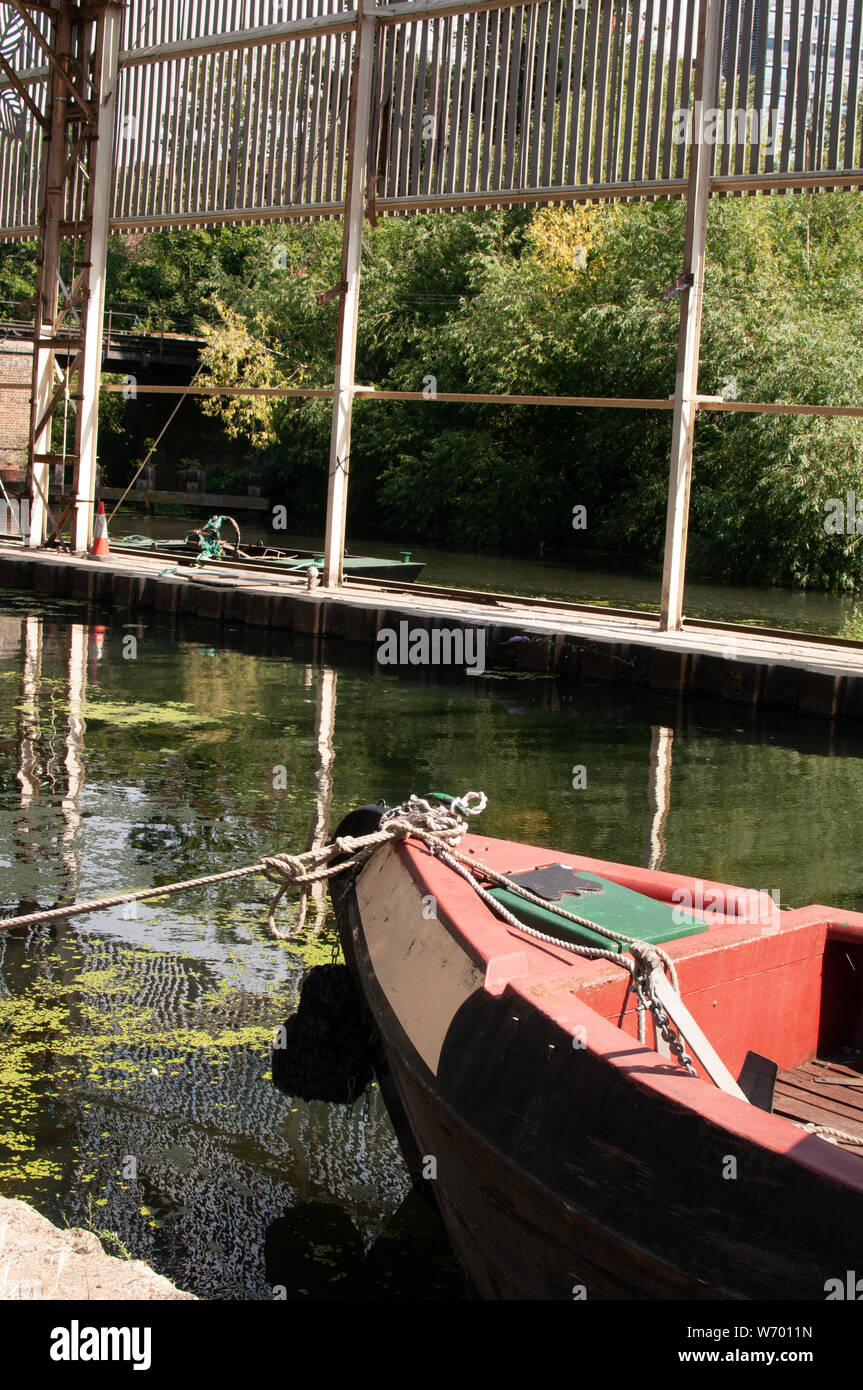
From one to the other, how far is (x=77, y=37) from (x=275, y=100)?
337cm

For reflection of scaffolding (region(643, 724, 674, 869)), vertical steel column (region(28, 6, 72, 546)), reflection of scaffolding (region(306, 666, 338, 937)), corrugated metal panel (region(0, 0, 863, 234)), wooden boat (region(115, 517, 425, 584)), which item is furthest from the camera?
wooden boat (region(115, 517, 425, 584))

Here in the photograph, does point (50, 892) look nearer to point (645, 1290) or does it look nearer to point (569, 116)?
point (645, 1290)

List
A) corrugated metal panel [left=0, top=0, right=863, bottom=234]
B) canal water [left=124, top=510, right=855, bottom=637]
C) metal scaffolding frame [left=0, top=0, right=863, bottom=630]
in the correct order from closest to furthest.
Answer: corrugated metal panel [left=0, top=0, right=863, bottom=234], metal scaffolding frame [left=0, top=0, right=863, bottom=630], canal water [left=124, top=510, right=855, bottom=637]

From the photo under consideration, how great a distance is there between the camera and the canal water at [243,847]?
13.2 ft

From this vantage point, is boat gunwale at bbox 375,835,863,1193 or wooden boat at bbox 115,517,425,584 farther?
wooden boat at bbox 115,517,425,584

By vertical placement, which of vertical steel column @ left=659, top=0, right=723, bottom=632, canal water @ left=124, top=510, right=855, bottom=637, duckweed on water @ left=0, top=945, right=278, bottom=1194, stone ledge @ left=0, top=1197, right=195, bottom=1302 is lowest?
duckweed on water @ left=0, top=945, right=278, bottom=1194

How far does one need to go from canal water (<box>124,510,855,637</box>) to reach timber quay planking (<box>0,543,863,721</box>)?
21.2 feet

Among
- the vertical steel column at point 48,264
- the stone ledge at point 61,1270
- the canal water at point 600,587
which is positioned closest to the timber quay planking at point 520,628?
the vertical steel column at point 48,264

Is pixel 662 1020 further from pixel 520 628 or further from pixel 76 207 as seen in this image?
pixel 76 207

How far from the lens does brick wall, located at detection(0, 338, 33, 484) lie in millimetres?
43594

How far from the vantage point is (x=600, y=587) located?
28.1 m

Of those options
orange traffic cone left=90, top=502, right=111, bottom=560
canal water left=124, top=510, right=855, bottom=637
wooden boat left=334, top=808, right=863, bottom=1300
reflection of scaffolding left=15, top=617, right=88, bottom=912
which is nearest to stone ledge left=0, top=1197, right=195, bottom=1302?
wooden boat left=334, top=808, right=863, bottom=1300

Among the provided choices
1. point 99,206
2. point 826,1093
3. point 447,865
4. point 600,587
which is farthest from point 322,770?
point 600,587

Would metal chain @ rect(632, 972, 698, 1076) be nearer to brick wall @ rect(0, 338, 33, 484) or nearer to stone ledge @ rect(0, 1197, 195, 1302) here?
stone ledge @ rect(0, 1197, 195, 1302)
